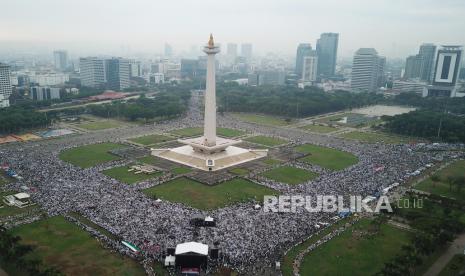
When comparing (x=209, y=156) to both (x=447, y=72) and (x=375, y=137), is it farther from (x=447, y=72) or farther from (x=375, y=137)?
(x=447, y=72)

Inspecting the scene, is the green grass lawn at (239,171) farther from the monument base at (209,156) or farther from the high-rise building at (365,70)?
the high-rise building at (365,70)

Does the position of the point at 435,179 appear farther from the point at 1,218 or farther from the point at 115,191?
the point at 1,218

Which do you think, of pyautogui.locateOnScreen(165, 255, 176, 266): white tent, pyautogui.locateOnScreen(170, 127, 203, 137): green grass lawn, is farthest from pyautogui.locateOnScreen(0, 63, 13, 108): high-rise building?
pyautogui.locateOnScreen(165, 255, 176, 266): white tent

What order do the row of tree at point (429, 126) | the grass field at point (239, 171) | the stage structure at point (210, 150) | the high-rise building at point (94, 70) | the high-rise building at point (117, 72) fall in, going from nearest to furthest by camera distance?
the grass field at point (239, 171) < the stage structure at point (210, 150) < the row of tree at point (429, 126) < the high-rise building at point (117, 72) < the high-rise building at point (94, 70)

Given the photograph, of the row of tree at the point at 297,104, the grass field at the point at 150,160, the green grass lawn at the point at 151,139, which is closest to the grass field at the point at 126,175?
the grass field at the point at 150,160

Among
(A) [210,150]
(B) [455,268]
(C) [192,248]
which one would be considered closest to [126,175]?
(A) [210,150]

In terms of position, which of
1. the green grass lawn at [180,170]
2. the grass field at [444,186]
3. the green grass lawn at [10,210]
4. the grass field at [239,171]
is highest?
the grass field at [444,186]

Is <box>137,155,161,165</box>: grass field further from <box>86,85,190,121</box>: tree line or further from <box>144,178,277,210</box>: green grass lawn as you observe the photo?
<box>86,85,190,121</box>: tree line

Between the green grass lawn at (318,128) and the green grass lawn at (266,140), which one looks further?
the green grass lawn at (318,128)

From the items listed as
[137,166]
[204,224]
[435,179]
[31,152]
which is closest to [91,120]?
[31,152]
